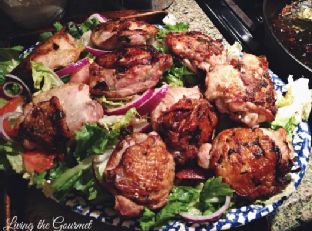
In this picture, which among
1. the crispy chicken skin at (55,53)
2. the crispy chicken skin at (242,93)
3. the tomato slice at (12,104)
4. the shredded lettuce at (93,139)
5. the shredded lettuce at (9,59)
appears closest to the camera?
the shredded lettuce at (93,139)

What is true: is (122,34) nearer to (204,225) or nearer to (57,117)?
(57,117)

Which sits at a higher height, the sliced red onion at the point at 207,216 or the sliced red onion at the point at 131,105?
the sliced red onion at the point at 131,105

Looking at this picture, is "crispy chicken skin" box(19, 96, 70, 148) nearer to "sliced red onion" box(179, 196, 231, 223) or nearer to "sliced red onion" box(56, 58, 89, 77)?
"sliced red onion" box(56, 58, 89, 77)

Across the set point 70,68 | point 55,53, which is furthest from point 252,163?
point 55,53

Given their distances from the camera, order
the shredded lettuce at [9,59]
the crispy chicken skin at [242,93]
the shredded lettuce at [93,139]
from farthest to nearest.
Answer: the shredded lettuce at [9,59] → the crispy chicken skin at [242,93] → the shredded lettuce at [93,139]

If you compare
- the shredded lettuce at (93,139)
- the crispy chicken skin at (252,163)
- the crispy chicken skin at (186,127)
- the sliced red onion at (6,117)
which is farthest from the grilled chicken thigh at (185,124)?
the sliced red onion at (6,117)

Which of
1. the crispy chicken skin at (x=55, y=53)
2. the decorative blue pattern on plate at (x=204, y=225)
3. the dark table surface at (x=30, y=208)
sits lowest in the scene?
the dark table surface at (x=30, y=208)

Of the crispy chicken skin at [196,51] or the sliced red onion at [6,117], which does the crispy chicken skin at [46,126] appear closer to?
the sliced red onion at [6,117]
